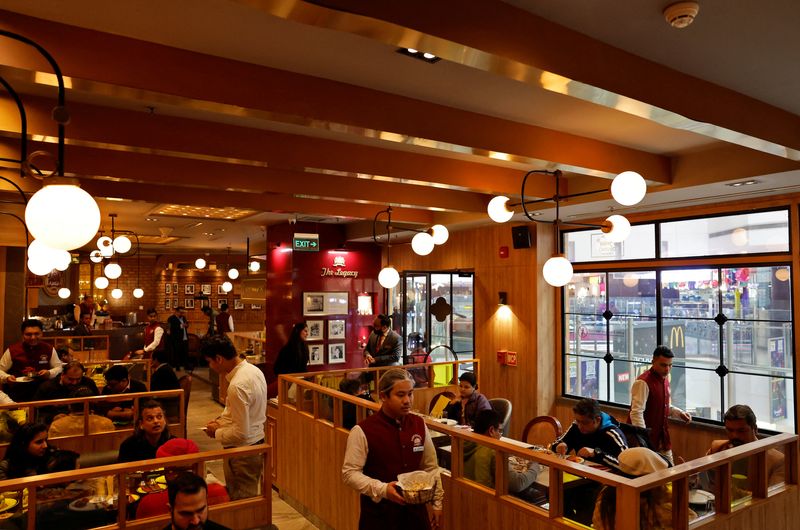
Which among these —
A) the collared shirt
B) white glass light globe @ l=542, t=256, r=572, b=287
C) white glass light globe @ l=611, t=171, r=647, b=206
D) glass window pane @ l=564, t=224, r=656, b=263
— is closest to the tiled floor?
the collared shirt

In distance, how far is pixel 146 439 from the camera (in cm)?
407

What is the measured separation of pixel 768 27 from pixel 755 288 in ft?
13.1

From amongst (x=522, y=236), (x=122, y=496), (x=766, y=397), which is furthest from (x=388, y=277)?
(x=766, y=397)

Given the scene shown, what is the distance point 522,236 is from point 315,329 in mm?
4172

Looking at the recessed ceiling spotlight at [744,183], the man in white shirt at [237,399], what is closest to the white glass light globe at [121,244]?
the man in white shirt at [237,399]

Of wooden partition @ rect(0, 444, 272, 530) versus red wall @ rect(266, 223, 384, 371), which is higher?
red wall @ rect(266, 223, 384, 371)

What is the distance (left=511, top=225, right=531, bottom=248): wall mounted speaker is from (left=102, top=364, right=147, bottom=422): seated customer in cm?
487

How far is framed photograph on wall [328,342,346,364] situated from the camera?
1004 centimetres

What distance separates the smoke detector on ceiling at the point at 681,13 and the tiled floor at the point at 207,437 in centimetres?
410

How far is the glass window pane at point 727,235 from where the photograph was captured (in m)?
5.58

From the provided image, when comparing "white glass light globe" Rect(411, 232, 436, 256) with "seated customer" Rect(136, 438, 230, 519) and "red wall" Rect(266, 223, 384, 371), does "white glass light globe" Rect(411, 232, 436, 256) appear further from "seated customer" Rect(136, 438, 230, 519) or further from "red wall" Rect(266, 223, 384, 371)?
"red wall" Rect(266, 223, 384, 371)

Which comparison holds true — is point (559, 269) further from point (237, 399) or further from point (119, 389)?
point (119, 389)

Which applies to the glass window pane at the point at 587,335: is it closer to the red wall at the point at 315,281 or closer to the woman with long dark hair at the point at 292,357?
the woman with long dark hair at the point at 292,357

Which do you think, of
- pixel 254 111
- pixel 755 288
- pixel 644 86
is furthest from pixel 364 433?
pixel 755 288
